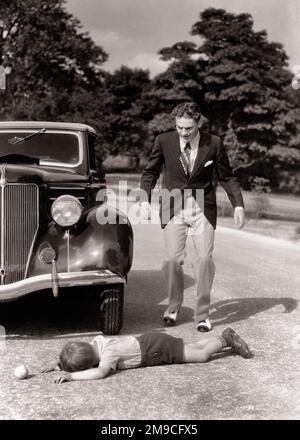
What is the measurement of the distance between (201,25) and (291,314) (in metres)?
28.0

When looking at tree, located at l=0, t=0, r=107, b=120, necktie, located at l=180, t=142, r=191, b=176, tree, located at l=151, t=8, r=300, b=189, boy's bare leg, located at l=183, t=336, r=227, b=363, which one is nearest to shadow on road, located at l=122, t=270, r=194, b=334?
boy's bare leg, located at l=183, t=336, r=227, b=363

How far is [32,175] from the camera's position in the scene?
5691mm

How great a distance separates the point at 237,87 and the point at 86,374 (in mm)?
26576

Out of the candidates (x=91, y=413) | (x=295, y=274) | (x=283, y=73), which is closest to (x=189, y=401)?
(x=91, y=413)

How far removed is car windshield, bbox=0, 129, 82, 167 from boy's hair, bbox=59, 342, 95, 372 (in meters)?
3.08

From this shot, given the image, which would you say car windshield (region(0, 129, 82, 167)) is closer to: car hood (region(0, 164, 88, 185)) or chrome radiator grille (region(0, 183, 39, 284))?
car hood (region(0, 164, 88, 185))

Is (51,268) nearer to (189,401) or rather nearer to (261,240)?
(189,401)

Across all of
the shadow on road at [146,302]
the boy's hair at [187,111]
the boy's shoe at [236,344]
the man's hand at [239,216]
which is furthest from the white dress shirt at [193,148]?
the boy's shoe at [236,344]

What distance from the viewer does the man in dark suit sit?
5.90 m

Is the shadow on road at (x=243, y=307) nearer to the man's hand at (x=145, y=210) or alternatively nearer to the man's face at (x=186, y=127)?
the man's hand at (x=145, y=210)

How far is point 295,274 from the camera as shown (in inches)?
375

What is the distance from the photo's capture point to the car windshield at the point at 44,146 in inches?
282

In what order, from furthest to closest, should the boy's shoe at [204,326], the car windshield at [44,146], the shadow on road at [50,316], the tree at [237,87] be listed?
the tree at [237,87] → the car windshield at [44,146] → the boy's shoe at [204,326] → the shadow on road at [50,316]

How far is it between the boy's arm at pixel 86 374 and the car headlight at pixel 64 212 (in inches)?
64.0
